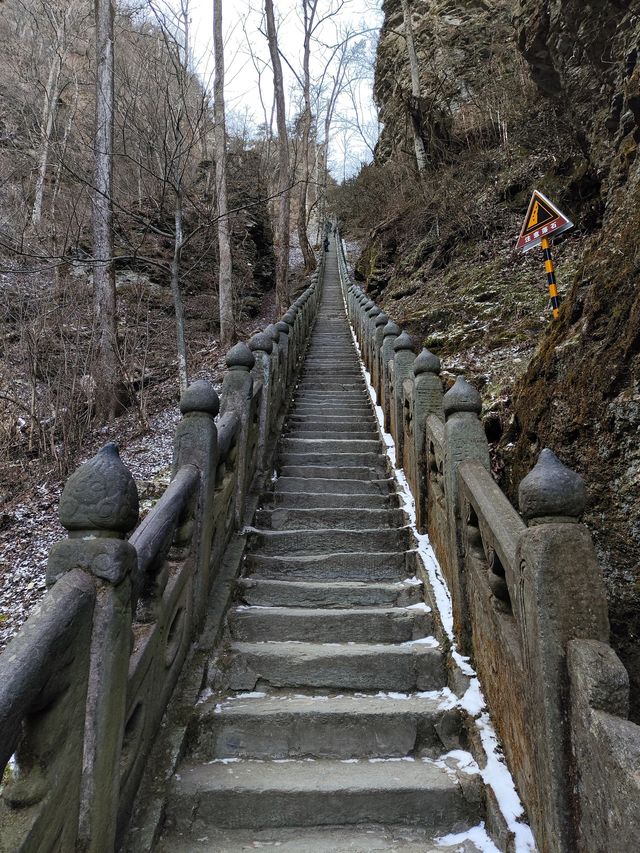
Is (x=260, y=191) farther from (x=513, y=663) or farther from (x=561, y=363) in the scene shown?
(x=513, y=663)

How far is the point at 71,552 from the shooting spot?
6.02 feet

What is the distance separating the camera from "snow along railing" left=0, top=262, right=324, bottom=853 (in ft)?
4.93

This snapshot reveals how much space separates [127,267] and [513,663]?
1488 centimetres

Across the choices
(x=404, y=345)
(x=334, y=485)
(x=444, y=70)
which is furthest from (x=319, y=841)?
(x=444, y=70)

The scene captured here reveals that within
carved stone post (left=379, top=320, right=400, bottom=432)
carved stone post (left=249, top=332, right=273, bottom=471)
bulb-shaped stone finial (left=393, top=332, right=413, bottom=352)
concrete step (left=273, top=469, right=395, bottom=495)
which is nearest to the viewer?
concrete step (left=273, top=469, right=395, bottom=495)

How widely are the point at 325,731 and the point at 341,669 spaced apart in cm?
42

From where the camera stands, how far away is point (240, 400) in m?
4.62

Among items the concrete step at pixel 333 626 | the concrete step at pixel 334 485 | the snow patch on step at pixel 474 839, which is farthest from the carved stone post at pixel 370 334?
the snow patch on step at pixel 474 839

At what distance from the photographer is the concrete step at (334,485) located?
534 cm

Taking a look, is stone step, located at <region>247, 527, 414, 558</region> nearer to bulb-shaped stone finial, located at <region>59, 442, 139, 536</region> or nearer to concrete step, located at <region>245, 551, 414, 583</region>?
concrete step, located at <region>245, 551, 414, 583</region>

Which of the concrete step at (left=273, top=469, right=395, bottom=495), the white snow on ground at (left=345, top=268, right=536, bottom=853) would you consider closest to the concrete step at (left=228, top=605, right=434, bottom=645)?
the white snow on ground at (left=345, top=268, right=536, bottom=853)

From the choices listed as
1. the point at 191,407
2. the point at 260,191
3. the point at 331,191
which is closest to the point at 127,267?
the point at 260,191

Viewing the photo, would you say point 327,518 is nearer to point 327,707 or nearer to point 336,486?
point 336,486

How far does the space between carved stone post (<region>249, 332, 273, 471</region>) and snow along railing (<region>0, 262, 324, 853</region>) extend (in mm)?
2430
